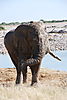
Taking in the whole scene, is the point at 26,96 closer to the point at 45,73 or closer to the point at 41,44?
the point at 41,44

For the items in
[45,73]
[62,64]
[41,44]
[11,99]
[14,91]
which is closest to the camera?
[11,99]

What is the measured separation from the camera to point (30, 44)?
12.5 meters

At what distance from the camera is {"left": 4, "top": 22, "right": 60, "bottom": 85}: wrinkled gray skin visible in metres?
12.0

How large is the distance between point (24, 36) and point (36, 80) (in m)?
1.51

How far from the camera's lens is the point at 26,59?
12641 millimetres

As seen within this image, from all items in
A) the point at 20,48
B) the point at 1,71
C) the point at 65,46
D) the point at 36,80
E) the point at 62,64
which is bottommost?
the point at 65,46

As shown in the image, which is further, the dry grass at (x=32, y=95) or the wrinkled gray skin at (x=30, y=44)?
the wrinkled gray skin at (x=30, y=44)

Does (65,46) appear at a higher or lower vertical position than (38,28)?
lower

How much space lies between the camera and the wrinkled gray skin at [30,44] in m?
12.0

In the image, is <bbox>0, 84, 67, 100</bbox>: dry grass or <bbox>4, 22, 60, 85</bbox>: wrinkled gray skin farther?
<bbox>4, 22, 60, 85</bbox>: wrinkled gray skin

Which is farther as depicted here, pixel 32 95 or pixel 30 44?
pixel 30 44

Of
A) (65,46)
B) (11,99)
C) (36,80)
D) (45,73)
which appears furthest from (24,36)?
(65,46)

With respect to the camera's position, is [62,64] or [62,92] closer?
[62,92]

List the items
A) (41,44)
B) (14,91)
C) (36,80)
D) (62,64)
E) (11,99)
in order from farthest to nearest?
(62,64) → (36,80) → (41,44) → (14,91) → (11,99)
